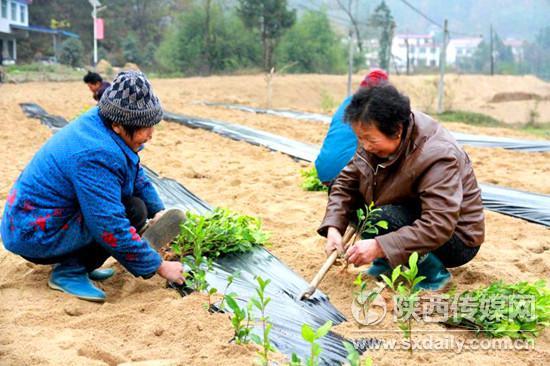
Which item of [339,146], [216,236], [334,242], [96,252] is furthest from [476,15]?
[96,252]

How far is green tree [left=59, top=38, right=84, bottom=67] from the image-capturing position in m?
36.4

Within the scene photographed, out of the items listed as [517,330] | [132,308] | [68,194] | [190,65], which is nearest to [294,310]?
[132,308]

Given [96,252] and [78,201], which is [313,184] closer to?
[96,252]

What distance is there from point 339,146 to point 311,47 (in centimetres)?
3120

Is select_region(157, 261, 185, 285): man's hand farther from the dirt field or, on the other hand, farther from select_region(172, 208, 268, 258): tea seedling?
select_region(172, 208, 268, 258): tea seedling

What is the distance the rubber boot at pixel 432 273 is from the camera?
2854 mm

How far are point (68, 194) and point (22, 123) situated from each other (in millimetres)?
7359

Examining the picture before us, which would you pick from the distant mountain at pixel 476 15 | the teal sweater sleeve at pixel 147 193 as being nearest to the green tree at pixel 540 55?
the distant mountain at pixel 476 15

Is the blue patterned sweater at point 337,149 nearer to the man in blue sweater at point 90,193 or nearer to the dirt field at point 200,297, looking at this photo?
the dirt field at point 200,297

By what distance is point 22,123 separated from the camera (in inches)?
362

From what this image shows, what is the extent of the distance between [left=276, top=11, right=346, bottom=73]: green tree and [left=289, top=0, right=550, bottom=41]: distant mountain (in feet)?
185

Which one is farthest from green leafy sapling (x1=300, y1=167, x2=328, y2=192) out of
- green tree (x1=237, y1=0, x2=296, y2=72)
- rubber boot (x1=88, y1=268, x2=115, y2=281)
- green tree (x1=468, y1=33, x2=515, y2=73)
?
green tree (x1=468, y1=33, x2=515, y2=73)

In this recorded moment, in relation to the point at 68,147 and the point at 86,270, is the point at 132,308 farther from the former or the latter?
the point at 68,147

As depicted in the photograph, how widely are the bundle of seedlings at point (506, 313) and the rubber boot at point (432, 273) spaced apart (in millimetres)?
304
